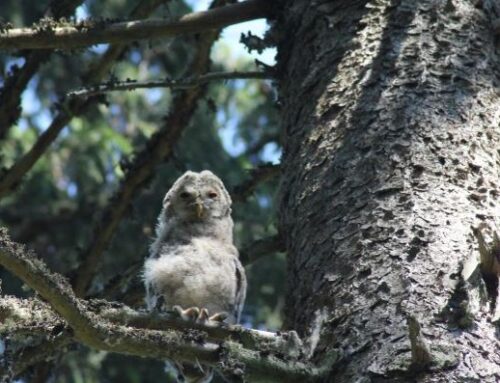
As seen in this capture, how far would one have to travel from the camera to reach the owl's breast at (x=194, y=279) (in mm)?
4168

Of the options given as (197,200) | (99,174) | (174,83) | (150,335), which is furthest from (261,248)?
(99,174)

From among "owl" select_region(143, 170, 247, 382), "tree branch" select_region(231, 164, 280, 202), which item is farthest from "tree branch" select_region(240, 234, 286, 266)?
"tree branch" select_region(231, 164, 280, 202)

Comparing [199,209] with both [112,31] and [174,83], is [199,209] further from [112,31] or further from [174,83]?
[112,31]

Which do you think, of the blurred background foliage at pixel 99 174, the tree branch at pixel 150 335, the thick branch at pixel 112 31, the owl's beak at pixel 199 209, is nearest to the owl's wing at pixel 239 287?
the owl's beak at pixel 199 209

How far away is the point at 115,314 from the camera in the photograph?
296 centimetres

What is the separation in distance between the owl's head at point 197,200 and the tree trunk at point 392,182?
34.5 inches

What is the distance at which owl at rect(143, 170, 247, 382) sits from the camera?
417 centimetres

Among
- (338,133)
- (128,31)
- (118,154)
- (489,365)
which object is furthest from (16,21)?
(489,365)

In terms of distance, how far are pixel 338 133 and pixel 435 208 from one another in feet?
1.78

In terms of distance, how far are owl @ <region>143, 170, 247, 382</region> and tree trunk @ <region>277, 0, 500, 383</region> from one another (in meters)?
0.54

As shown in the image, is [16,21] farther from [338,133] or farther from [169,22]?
[338,133]

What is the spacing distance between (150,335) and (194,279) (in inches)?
53.9

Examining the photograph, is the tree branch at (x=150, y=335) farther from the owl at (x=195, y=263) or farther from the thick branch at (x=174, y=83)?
the thick branch at (x=174, y=83)

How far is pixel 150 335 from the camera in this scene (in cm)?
281
